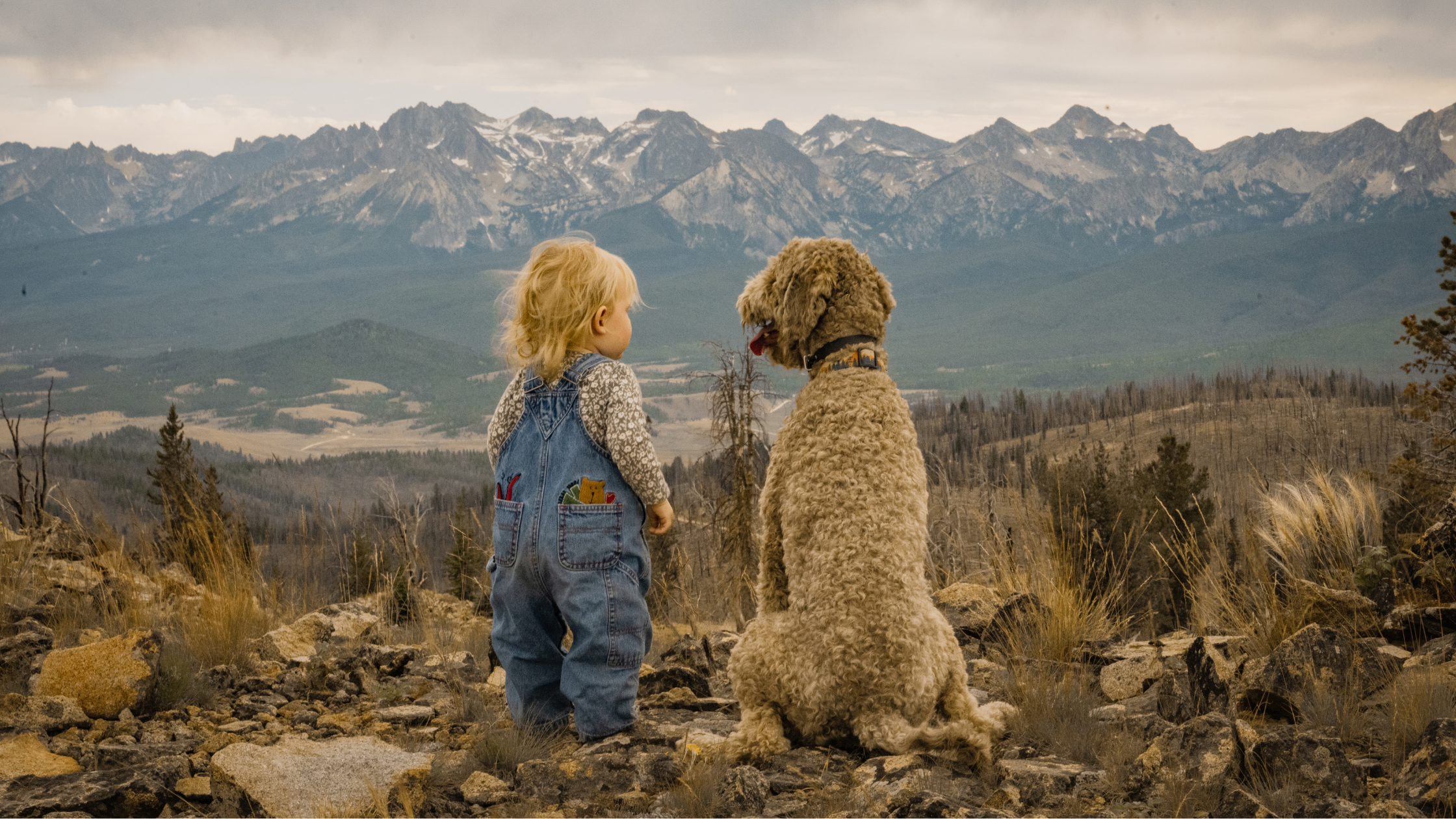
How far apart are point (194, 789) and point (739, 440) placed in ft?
19.0

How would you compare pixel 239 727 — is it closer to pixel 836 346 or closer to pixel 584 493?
pixel 584 493

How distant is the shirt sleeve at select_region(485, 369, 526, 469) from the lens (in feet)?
15.5

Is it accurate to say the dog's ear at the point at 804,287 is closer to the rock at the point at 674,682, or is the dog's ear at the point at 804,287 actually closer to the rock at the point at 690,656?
the rock at the point at 674,682

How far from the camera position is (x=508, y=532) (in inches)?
179

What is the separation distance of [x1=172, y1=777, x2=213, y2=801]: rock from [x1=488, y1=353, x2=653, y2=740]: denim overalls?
1327mm

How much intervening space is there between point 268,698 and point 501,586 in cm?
172

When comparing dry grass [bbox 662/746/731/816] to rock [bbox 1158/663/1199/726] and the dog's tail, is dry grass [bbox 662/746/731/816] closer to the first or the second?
the dog's tail

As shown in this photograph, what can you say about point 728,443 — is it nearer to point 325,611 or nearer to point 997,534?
point 997,534

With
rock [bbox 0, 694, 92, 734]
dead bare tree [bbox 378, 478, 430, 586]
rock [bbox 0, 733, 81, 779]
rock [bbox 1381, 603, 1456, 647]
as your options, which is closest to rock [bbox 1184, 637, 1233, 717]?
rock [bbox 1381, 603, 1456, 647]

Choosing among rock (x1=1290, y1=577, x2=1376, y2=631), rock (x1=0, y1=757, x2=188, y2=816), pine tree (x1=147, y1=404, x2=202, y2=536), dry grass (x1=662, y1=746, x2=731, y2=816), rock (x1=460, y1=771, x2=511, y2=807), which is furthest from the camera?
pine tree (x1=147, y1=404, x2=202, y2=536)

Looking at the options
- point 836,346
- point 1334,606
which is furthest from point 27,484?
point 1334,606

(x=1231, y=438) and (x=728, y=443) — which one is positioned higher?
(x=728, y=443)

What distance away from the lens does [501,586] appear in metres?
4.63

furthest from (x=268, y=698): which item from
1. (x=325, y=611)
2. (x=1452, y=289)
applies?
(x=1452, y=289)
